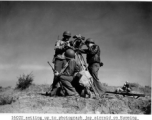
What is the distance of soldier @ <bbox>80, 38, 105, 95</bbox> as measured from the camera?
343 inches

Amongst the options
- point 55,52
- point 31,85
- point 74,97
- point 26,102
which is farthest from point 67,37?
point 31,85

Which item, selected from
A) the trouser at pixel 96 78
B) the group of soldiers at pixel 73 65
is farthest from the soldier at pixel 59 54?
the trouser at pixel 96 78

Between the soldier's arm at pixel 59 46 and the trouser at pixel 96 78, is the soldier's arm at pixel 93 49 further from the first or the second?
the soldier's arm at pixel 59 46

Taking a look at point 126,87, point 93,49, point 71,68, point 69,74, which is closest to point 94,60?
point 93,49

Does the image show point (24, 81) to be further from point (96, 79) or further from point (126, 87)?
point (126, 87)

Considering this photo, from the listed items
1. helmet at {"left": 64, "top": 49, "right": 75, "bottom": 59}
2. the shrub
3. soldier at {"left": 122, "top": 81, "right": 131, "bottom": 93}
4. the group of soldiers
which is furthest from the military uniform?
the shrub

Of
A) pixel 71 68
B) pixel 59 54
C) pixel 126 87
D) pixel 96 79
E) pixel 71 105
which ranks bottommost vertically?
pixel 71 105

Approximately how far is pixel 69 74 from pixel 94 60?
1161 millimetres

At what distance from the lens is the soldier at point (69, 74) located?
8.20 meters

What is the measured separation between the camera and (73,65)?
847 centimetres

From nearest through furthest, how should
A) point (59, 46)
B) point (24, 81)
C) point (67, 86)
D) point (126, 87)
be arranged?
point (67, 86), point (59, 46), point (126, 87), point (24, 81)

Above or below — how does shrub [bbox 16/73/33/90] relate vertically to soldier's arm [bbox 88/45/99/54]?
below

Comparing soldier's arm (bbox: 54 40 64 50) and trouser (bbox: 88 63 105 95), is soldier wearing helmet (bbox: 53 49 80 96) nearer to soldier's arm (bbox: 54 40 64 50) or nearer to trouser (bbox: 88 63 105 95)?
soldier's arm (bbox: 54 40 64 50)

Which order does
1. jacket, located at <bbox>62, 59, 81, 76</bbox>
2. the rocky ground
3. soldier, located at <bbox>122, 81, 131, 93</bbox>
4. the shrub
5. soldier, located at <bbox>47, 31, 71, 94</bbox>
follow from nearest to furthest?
the rocky ground
jacket, located at <bbox>62, 59, 81, 76</bbox>
soldier, located at <bbox>47, 31, 71, 94</bbox>
soldier, located at <bbox>122, 81, 131, 93</bbox>
the shrub
